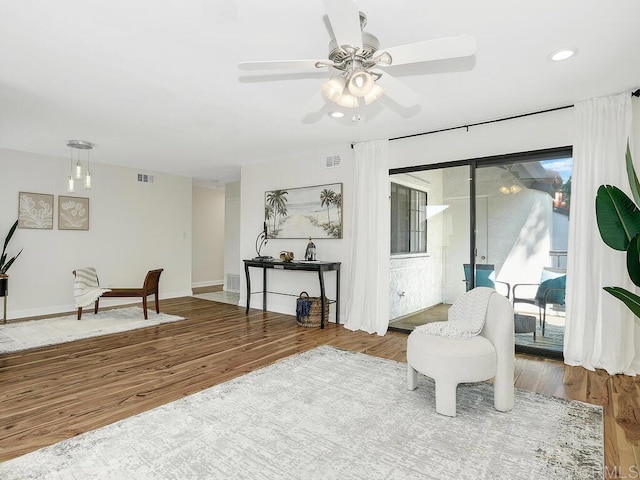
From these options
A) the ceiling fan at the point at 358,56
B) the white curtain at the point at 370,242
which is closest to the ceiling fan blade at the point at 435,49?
the ceiling fan at the point at 358,56

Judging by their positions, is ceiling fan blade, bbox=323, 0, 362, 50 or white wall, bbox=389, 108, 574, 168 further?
white wall, bbox=389, 108, 574, 168

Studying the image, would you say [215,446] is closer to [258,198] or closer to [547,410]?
[547,410]

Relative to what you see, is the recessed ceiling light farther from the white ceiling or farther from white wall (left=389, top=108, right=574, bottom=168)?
white wall (left=389, top=108, right=574, bottom=168)

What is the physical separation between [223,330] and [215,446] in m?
2.68

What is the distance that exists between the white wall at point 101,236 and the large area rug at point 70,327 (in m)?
0.68

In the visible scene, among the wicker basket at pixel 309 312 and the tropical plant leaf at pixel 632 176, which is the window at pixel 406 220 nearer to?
the wicker basket at pixel 309 312

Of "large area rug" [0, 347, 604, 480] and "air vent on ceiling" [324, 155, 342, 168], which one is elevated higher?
"air vent on ceiling" [324, 155, 342, 168]

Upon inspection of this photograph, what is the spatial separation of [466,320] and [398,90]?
1759mm

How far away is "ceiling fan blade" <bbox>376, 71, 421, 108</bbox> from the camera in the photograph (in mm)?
2221

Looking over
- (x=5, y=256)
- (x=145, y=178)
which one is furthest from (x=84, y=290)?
(x=145, y=178)

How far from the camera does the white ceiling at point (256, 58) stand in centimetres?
204

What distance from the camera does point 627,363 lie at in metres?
3.10

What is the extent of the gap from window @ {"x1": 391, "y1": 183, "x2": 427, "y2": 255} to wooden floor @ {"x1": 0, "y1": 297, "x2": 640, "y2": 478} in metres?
1.19

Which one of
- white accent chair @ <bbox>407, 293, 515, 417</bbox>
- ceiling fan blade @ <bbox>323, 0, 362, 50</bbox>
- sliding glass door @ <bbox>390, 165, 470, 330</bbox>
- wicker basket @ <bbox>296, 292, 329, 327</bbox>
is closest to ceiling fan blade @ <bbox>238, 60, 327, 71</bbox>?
ceiling fan blade @ <bbox>323, 0, 362, 50</bbox>
